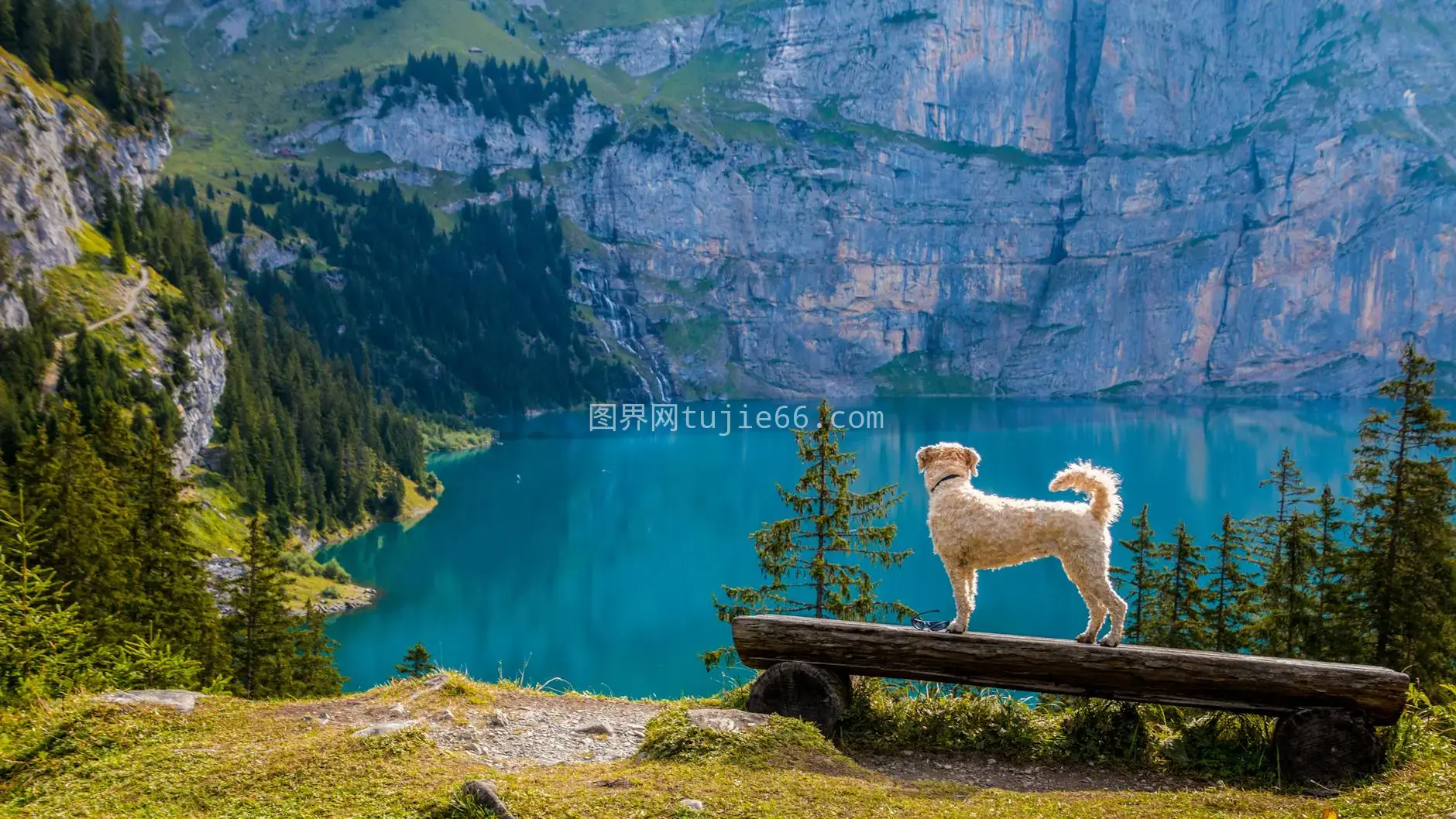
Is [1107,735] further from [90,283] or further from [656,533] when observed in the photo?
[656,533]

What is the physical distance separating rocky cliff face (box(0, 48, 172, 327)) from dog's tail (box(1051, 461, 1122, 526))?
52471 millimetres

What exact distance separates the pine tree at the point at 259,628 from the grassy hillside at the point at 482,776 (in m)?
16.1

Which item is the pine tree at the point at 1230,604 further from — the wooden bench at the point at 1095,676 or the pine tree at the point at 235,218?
the pine tree at the point at 235,218

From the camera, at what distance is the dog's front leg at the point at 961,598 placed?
761 cm

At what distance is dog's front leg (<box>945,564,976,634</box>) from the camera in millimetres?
7613

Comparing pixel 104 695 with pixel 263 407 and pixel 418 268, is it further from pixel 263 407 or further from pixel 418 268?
pixel 418 268

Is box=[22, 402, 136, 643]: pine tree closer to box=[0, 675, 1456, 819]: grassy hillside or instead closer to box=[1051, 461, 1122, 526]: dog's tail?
box=[0, 675, 1456, 819]: grassy hillside

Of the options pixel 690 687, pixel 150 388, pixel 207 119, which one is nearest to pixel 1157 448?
pixel 690 687

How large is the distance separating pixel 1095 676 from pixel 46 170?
65.0m

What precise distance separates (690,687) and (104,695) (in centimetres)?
3079

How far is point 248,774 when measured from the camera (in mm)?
6445

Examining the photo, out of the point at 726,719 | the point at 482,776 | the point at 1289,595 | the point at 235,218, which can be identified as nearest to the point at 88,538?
the point at 482,776

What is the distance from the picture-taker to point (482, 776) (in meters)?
6.47

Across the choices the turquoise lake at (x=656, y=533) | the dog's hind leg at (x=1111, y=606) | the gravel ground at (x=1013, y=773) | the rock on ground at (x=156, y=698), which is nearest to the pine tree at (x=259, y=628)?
the turquoise lake at (x=656, y=533)
